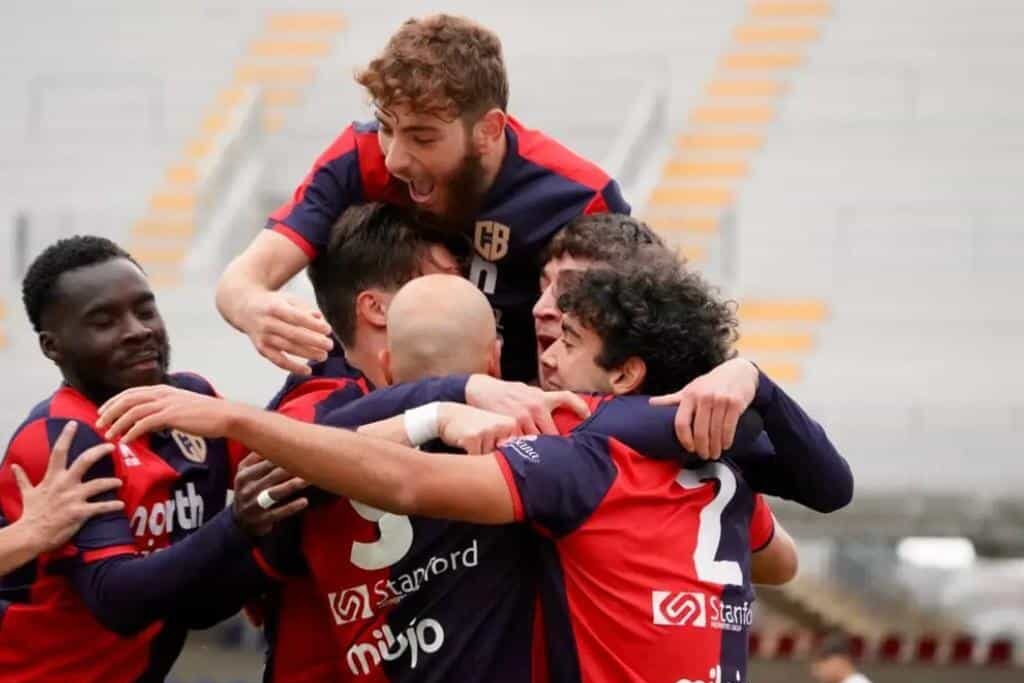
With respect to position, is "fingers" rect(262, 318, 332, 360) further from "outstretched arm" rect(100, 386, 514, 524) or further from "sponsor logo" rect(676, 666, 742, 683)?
"sponsor logo" rect(676, 666, 742, 683)

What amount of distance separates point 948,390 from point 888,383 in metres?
0.41

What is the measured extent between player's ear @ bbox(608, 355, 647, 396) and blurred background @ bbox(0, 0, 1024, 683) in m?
8.34

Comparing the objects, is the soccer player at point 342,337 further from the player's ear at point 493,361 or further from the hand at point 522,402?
the hand at point 522,402

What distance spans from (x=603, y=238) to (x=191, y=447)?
1.10 meters

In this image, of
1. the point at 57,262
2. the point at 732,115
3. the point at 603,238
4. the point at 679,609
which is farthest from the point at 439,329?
the point at 732,115

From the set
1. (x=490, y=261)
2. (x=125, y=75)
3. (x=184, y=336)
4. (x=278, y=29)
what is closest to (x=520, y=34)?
(x=278, y=29)

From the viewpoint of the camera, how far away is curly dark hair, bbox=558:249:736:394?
13.1ft

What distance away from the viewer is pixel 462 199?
469 cm

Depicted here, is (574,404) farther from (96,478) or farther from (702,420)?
(96,478)

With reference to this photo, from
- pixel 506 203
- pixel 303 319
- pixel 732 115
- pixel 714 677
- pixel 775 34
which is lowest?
pixel 714 677

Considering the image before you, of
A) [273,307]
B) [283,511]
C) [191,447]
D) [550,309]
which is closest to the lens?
[283,511]

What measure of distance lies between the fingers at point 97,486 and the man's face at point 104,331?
272mm

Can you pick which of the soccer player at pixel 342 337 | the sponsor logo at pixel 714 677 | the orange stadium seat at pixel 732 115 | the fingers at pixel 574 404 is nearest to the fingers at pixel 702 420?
the fingers at pixel 574 404

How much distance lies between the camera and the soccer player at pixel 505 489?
12.0 feet
